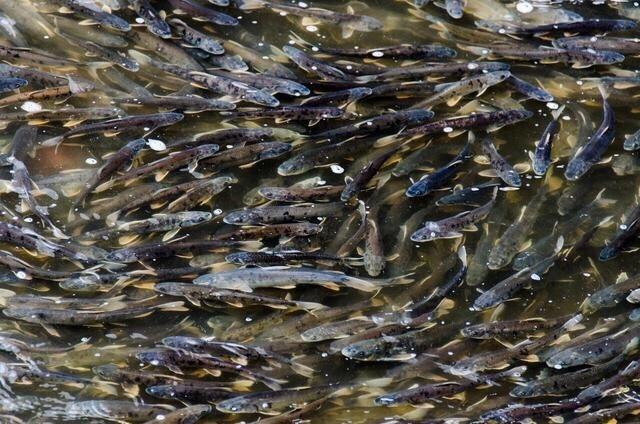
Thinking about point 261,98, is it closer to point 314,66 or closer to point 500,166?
point 314,66

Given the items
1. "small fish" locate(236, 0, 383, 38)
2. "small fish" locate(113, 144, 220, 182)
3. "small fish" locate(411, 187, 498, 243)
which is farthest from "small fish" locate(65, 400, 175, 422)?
"small fish" locate(236, 0, 383, 38)

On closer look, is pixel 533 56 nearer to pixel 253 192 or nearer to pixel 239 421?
pixel 253 192

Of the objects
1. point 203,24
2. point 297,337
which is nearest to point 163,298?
point 297,337

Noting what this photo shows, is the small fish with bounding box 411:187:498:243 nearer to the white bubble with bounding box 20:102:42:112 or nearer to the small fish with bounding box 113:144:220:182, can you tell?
the small fish with bounding box 113:144:220:182

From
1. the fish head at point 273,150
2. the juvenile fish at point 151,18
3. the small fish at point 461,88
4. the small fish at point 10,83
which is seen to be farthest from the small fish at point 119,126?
the small fish at point 461,88

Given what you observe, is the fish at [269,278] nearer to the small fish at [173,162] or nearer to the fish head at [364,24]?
the small fish at [173,162]

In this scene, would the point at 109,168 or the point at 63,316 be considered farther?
the point at 109,168

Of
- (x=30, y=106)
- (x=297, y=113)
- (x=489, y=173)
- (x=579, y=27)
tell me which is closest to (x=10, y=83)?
(x=30, y=106)

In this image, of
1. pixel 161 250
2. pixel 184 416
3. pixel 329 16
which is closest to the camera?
pixel 184 416
